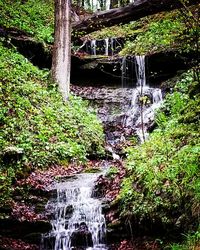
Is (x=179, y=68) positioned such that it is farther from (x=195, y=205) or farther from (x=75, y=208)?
(x=195, y=205)

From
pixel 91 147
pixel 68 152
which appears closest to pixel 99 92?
pixel 91 147

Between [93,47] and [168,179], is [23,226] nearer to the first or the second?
[168,179]

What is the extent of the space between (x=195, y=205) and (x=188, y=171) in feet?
1.88

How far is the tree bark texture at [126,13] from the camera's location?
13.2 metres

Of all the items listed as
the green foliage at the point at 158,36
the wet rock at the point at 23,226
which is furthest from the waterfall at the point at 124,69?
the wet rock at the point at 23,226

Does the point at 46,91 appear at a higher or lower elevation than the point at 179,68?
lower

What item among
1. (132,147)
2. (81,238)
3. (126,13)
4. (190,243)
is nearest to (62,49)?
(126,13)

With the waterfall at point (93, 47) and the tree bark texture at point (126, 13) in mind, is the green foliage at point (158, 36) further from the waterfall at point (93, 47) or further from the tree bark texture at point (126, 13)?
the tree bark texture at point (126, 13)

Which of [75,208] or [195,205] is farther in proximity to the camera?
[75,208]

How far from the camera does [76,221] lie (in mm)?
7148

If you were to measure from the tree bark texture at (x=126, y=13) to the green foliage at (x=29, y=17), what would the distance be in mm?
2872

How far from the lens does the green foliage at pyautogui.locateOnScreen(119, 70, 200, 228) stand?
18.2 feet

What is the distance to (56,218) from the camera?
23.9 feet

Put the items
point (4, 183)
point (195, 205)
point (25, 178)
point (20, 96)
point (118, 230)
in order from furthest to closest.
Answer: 1. point (20, 96)
2. point (25, 178)
3. point (4, 183)
4. point (118, 230)
5. point (195, 205)
